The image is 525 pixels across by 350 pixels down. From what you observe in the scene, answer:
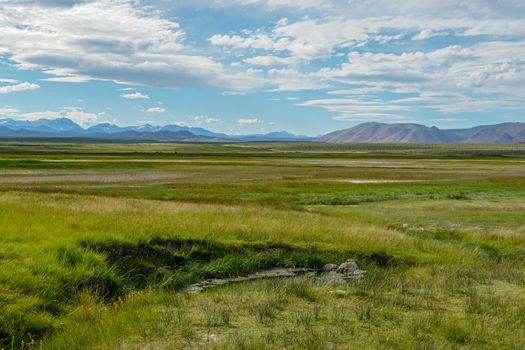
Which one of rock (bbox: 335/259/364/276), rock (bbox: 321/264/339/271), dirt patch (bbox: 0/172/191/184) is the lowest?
dirt patch (bbox: 0/172/191/184)

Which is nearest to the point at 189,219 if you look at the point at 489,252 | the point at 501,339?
the point at 489,252

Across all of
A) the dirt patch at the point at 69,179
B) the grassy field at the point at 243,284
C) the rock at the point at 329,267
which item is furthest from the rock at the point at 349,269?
the dirt patch at the point at 69,179

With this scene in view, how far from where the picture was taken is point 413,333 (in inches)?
402

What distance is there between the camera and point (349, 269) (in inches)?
709

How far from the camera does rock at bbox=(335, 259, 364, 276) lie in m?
17.8

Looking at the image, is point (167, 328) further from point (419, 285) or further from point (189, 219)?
point (189, 219)

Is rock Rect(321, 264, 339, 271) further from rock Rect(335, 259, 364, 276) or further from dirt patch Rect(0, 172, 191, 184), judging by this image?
dirt patch Rect(0, 172, 191, 184)

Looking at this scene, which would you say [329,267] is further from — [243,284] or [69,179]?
[69,179]

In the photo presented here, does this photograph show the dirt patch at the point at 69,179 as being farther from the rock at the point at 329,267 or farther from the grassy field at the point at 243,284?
the rock at the point at 329,267

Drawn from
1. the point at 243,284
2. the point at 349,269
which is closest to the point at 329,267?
the point at 349,269

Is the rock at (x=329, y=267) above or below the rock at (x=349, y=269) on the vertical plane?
below

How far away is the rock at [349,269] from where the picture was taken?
17.8 meters

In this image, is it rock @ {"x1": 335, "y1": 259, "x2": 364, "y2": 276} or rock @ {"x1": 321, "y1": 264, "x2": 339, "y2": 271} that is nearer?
rock @ {"x1": 335, "y1": 259, "x2": 364, "y2": 276}

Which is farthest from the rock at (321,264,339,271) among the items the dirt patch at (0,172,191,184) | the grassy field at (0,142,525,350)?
the dirt patch at (0,172,191,184)
